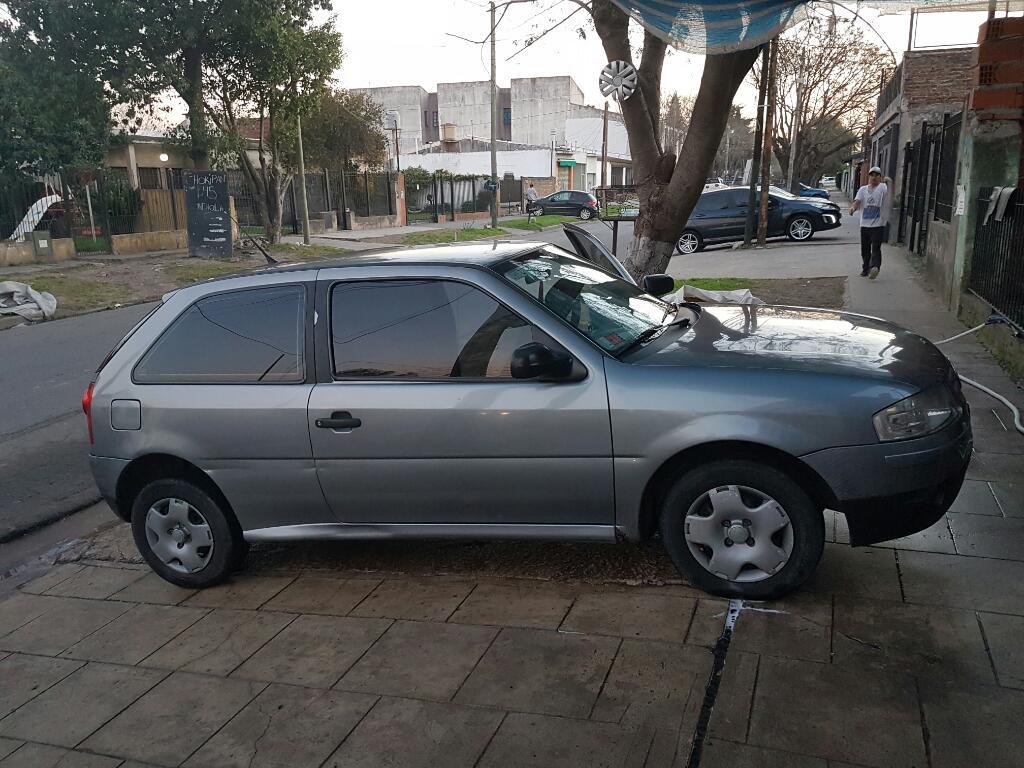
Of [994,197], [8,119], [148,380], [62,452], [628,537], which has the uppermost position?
[8,119]

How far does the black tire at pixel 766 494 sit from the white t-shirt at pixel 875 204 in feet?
36.5

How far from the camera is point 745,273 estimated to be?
16688 millimetres

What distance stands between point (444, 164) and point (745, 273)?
4693 centimetres

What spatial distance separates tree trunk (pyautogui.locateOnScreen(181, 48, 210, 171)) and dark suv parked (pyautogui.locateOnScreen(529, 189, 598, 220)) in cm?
2313

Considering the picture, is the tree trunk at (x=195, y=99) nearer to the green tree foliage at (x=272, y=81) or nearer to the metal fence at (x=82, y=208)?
the green tree foliage at (x=272, y=81)

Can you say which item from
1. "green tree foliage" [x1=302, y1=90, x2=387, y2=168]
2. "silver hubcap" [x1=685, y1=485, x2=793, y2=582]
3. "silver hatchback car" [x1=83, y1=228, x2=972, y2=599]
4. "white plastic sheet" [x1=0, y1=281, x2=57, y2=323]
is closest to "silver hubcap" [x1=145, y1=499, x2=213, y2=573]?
"silver hatchback car" [x1=83, y1=228, x2=972, y2=599]

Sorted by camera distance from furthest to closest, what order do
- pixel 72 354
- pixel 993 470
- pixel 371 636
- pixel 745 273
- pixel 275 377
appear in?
pixel 745 273 → pixel 72 354 → pixel 993 470 → pixel 275 377 → pixel 371 636

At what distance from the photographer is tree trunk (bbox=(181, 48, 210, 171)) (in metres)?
22.4

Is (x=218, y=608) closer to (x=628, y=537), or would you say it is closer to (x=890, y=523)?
(x=628, y=537)

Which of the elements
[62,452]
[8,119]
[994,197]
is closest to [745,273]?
[994,197]

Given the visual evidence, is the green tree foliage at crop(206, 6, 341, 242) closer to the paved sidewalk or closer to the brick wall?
the brick wall

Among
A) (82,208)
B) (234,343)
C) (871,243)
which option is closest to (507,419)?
(234,343)

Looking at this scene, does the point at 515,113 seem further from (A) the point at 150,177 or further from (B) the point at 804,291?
(B) the point at 804,291

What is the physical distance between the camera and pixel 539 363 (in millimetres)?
3791
